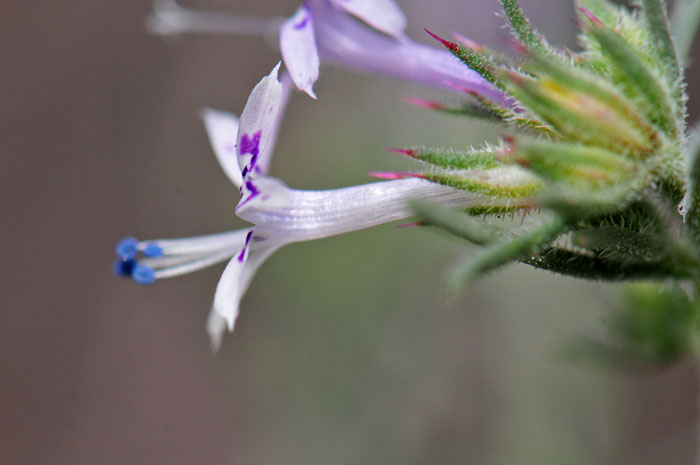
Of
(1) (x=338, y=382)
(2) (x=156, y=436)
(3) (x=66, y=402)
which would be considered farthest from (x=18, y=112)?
(1) (x=338, y=382)

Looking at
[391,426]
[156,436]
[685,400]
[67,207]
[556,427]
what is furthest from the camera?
[67,207]

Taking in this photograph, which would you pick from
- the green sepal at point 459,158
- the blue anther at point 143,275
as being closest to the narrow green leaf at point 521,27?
the green sepal at point 459,158

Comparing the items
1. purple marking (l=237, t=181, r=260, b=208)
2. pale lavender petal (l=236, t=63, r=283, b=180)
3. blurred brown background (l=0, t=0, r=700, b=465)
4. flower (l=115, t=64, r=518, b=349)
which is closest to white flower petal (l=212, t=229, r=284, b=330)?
flower (l=115, t=64, r=518, b=349)

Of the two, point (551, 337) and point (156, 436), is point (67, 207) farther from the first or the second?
point (551, 337)

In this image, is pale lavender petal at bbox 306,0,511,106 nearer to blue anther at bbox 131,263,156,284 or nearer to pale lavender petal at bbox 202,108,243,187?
pale lavender petal at bbox 202,108,243,187

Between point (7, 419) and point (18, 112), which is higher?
point (18, 112)

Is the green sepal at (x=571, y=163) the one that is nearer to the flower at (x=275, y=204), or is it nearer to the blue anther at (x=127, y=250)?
the flower at (x=275, y=204)

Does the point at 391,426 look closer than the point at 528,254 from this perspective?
No

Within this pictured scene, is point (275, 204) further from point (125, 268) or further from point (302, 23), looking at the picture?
point (125, 268)
